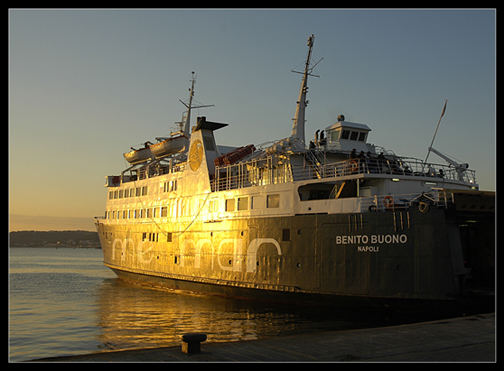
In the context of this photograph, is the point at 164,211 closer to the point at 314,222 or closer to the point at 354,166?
the point at 314,222

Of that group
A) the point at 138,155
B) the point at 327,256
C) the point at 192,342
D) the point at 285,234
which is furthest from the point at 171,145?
the point at 192,342

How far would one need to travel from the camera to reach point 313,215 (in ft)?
65.3

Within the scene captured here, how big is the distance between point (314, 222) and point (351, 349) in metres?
9.82

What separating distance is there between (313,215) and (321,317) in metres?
4.41

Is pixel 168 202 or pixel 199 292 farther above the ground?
pixel 168 202

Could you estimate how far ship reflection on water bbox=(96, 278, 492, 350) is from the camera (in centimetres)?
1638

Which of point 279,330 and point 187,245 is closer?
point 279,330

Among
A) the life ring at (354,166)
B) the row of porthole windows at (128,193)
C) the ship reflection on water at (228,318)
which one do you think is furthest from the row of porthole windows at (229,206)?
the ship reflection on water at (228,318)

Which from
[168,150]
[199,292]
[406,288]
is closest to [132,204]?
[168,150]

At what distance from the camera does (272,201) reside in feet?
72.3

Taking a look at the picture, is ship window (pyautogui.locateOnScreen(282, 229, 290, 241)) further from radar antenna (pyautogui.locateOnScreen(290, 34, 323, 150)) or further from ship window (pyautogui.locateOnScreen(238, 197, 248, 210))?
radar antenna (pyautogui.locateOnScreen(290, 34, 323, 150))
